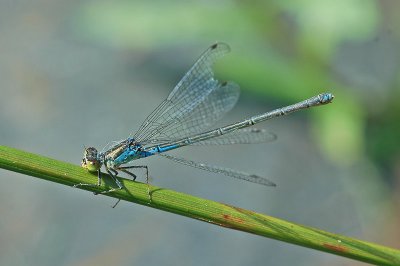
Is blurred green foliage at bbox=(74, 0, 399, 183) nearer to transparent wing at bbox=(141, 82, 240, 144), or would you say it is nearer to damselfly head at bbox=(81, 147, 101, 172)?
transparent wing at bbox=(141, 82, 240, 144)

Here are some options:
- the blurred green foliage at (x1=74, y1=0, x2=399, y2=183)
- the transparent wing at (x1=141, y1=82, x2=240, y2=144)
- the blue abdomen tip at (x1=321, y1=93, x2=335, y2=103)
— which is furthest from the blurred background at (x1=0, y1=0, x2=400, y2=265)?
the blue abdomen tip at (x1=321, y1=93, x2=335, y2=103)

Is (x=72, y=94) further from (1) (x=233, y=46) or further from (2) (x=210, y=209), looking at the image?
(2) (x=210, y=209)

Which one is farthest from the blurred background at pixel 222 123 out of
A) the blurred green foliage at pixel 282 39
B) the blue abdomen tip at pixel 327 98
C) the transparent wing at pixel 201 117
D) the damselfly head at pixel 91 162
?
the damselfly head at pixel 91 162

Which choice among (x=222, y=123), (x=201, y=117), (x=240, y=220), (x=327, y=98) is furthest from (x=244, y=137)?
(x=222, y=123)

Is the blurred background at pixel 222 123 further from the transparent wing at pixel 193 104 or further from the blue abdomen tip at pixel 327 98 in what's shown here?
the blue abdomen tip at pixel 327 98

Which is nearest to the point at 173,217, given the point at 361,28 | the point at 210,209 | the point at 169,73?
the point at 169,73

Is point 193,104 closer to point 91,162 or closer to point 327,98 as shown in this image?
point 327,98
